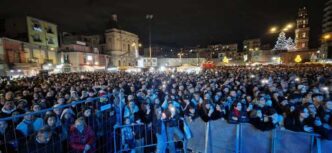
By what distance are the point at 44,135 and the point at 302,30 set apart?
279 feet

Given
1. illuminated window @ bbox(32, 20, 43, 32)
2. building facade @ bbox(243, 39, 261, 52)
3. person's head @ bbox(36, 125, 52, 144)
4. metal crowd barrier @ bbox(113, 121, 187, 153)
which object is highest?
building facade @ bbox(243, 39, 261, 52)

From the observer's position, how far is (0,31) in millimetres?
43156

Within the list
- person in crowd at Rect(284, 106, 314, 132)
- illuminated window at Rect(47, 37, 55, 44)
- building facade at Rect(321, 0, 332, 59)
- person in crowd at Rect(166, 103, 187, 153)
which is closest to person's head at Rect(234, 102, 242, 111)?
person in crowd at Rect(284, 106, 314, 132)

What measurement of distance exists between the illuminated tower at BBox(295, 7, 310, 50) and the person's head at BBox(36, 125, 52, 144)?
83.2m

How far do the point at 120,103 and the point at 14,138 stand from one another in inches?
118

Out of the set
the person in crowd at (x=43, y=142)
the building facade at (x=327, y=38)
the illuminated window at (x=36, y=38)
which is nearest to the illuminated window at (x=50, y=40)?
the illuminated window at (x=36, y=38)

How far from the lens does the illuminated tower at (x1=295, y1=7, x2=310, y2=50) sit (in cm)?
6800

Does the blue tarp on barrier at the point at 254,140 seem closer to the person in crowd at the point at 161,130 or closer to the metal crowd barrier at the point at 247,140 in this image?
the metal crowd barrier at the point at 247,140

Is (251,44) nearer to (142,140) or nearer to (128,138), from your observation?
(142,140)

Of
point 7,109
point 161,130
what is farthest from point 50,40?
point 161,130

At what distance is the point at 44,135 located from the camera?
4.10m

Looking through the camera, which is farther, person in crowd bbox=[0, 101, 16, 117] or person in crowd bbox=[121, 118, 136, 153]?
person in crowd bbox=[0, 101, 16, 117]

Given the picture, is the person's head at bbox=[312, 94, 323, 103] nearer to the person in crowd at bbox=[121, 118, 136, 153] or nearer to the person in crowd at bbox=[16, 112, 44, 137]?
the person in crowd at bbox=[121, 118, 136, 153]

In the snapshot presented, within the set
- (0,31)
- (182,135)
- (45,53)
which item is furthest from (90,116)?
(0,31)
